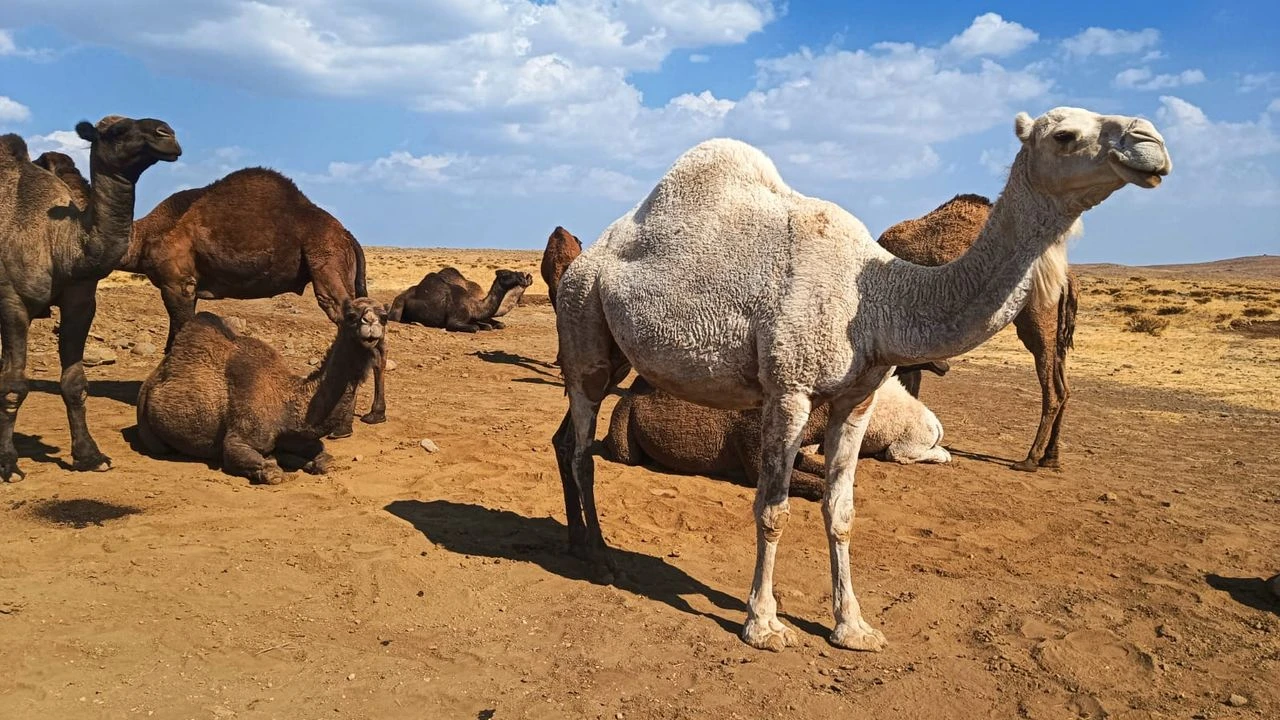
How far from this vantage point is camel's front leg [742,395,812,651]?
4.96m

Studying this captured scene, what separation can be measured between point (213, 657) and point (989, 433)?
947 centimetres

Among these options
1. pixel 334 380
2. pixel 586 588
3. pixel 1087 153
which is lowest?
pixel 586 588

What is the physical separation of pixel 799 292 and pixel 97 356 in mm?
10827

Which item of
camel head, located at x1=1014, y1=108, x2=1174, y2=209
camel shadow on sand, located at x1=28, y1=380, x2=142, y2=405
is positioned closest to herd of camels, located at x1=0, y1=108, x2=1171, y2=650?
camel head, located at x1=1014, y1=108, x2=1174, y2=209

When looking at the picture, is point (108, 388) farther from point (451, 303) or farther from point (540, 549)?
point (451, 303)

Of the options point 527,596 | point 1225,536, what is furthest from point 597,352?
point 1225,536

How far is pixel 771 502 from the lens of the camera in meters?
5.10

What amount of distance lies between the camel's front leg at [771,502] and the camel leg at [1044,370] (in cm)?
549

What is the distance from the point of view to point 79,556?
5.86m

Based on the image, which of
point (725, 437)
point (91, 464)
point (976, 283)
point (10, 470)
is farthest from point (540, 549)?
point (10, 470)

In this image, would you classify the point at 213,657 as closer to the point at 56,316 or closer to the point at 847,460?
the point at 847,460

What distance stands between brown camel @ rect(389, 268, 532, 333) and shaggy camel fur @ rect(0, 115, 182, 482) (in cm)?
1136

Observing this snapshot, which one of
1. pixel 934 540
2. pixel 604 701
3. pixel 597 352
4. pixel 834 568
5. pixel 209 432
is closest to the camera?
pixel 604 701

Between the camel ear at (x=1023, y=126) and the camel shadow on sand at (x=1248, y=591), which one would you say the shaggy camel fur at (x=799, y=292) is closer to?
the camel ear at (x=1023, y=126)
